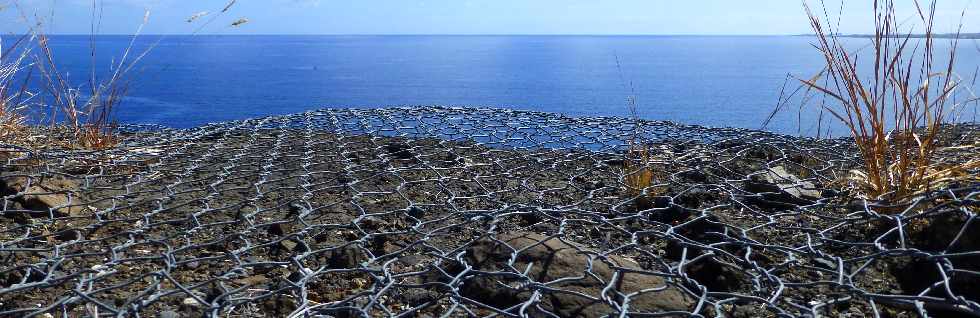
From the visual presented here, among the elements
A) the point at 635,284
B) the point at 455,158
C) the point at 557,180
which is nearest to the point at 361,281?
the point at 635,284

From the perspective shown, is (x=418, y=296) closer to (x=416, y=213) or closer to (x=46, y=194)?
(x=416, y=213)

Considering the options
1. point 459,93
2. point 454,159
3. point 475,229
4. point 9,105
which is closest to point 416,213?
point 475,229

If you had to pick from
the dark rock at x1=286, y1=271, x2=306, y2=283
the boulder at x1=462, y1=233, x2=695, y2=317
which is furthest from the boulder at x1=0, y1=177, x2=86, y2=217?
the boulder at x1=462, y1=233, x2=695, y2=317

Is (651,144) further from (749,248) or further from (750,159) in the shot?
(749,248)

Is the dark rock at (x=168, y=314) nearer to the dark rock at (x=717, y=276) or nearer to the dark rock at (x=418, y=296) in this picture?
the dark rock at (x=418, y=296)

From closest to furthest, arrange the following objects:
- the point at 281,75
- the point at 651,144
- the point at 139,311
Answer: the point at 139,311 → the point at 651,144 → the point at 281,75

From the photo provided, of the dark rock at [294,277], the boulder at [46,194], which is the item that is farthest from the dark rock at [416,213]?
the boulder at [46,194]

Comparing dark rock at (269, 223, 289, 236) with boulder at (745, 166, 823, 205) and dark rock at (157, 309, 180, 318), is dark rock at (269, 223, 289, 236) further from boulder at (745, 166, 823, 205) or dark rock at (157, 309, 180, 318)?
boulder at (745, 166, 823, 205)
